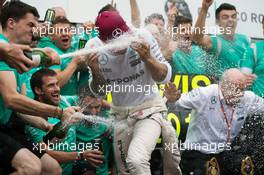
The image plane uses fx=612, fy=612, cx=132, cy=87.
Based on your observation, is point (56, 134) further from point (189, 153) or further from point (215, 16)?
point (215, 16)

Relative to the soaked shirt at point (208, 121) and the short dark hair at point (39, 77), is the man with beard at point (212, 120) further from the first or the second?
the short dark hair at point (39, 77)

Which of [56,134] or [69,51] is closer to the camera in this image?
[56,134]

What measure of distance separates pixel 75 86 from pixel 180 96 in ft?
3.41

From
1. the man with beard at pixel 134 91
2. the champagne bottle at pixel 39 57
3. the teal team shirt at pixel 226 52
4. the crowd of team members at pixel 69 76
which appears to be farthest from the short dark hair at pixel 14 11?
the teal team shirt at pixel 226 52

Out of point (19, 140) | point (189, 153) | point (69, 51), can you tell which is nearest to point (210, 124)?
point (189, 153)

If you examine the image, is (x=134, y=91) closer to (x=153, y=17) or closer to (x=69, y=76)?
(x=69, y=76)

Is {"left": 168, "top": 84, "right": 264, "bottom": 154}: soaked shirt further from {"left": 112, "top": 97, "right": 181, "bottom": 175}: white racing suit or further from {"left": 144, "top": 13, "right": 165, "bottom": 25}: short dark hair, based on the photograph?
{"left": 144, "top": 13, "right": 165, "bottom": 25}: short dark hair

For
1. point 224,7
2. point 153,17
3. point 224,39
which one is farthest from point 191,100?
point 224,7

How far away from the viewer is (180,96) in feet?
19.8

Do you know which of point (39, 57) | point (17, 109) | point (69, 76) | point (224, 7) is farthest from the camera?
point (224, 7)

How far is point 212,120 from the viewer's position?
6227 millimetres

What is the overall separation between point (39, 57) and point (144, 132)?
4.72 feet

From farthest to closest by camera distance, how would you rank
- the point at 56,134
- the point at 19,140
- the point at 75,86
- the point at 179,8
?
the point at 179,8
the point at 75,86
the point at 56,134
the point at 19,140

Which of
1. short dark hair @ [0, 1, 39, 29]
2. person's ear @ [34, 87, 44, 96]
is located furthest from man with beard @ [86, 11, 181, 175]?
short dark hair @ [0, 1, 39, 29]
